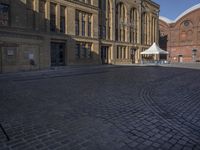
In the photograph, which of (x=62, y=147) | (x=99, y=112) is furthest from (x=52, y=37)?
(x=62, y=147)

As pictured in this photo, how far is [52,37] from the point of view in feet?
75.8

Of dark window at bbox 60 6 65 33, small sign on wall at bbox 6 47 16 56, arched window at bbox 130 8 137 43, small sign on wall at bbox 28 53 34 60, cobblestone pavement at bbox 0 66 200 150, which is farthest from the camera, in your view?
arched window at bbox 130 8 137 43

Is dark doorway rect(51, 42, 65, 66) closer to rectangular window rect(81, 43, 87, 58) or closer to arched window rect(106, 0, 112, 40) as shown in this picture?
rectangular window rect(81, 43, 87, 58)

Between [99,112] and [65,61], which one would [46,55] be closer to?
[65,61]

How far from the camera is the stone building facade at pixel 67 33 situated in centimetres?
1902

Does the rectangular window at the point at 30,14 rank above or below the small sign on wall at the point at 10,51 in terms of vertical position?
above

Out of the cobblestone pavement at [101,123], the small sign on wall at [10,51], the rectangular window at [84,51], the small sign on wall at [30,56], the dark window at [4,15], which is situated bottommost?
the cobblestone pavement at [101,123]

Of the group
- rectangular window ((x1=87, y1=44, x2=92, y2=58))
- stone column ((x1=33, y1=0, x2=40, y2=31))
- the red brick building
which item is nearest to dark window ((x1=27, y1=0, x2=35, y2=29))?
stone column ((x1=33, y1=0, x2=40, y2=31))

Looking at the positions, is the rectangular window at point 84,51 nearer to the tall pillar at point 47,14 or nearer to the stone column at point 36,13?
the tall pillar at point 47,14

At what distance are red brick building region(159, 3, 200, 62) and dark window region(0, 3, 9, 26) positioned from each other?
46469 mm

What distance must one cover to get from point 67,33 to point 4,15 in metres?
8.11

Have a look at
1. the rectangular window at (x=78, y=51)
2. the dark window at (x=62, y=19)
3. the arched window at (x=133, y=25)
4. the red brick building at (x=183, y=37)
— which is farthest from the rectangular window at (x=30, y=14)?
the red brick building at (x=183, y=37)

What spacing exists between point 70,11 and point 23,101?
20.4m

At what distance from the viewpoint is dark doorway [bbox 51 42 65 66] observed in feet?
78.8
